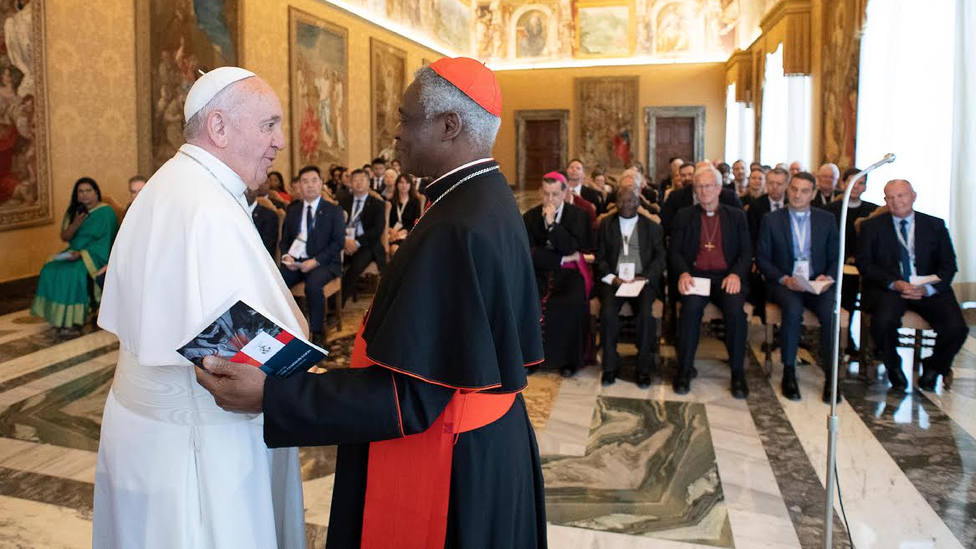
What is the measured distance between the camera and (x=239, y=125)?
2.00 metres

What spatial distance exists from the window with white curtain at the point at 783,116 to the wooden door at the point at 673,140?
10340 mm

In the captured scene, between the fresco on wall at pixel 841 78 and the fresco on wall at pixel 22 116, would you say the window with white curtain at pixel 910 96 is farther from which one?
the fresco on wall at pixel 22 116

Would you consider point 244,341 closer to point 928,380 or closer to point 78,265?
point 928,380

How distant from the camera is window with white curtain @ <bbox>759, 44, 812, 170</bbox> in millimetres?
13367

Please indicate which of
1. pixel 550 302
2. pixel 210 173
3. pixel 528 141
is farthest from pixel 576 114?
pixel 210 173

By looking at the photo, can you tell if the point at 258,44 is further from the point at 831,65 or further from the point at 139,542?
the point at 139,542

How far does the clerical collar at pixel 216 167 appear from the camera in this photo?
1963 mm

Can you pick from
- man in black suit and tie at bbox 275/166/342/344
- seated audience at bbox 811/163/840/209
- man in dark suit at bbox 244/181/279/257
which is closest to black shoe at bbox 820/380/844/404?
seated audience at bbox 811/163/840/209

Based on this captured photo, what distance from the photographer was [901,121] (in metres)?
8.76

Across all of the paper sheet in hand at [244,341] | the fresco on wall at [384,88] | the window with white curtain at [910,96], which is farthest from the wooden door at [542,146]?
the paper sheet in hand at [244,341]

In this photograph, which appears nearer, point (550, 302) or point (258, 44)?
point (550, 302)

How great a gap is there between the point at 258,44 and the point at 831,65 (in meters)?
9.65

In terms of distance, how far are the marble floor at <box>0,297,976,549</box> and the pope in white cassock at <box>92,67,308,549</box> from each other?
1687mm

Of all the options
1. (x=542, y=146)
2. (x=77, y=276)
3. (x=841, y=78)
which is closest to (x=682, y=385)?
(x=77, y=276)
